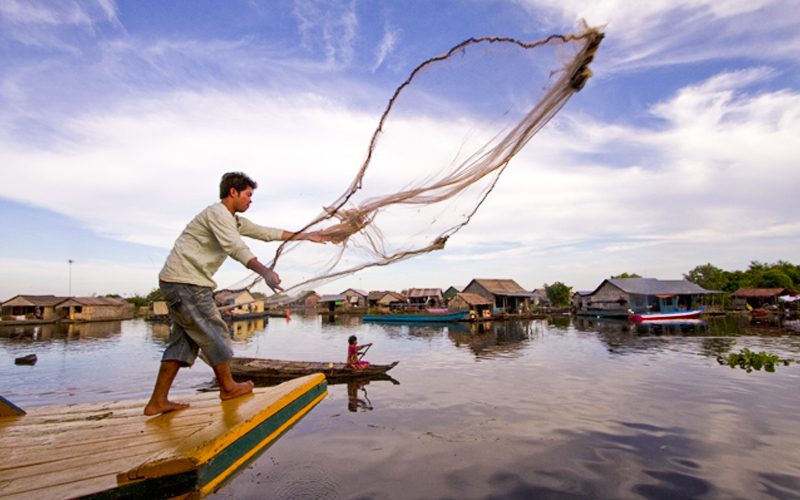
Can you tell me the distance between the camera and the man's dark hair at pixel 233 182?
12.0 ft

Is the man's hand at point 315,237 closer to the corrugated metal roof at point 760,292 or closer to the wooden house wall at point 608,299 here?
the wooden house wall at point 608,299

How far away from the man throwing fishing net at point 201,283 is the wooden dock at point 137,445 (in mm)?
346

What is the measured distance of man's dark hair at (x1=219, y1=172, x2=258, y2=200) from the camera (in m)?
3.66

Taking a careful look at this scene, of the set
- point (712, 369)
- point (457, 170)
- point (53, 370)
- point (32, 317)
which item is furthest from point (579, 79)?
point (32, 317)

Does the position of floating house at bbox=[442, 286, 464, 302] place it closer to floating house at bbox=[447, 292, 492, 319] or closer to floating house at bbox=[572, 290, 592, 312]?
floating house at bbox=[447, 292, 492, 319]

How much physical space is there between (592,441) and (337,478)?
497cm

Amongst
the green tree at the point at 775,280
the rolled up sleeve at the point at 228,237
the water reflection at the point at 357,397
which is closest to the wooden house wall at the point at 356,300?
the green tree at the point at 775,280

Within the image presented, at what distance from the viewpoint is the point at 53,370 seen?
2031 cm

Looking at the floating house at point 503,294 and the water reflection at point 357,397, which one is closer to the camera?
the water reflection at point 357,397

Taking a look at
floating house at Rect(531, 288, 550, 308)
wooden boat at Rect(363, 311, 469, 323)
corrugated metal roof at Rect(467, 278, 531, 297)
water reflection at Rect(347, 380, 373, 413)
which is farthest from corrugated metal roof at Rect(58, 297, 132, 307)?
floating house at Rect(531, 288, 550, 308)

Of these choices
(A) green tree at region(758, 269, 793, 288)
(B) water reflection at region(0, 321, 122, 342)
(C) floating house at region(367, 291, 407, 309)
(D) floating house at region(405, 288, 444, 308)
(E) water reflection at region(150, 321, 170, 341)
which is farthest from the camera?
(C) floating house at region(367, 291, 407, 309)

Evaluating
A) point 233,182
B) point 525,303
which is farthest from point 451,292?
point 233,182

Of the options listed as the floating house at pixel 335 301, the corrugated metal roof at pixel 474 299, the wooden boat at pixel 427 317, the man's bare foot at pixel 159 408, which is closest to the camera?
the man's bare foot at pixel 159 408

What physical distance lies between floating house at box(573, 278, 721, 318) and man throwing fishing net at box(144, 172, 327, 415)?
56.5 metres
